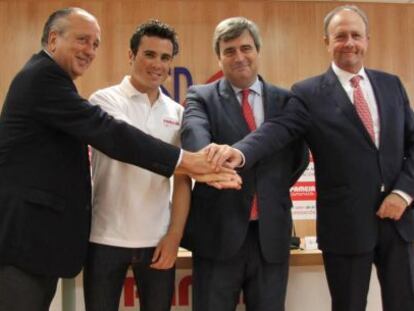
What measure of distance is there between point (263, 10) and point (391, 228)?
3494mm

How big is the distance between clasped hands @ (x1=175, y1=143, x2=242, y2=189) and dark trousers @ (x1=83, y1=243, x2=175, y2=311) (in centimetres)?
37

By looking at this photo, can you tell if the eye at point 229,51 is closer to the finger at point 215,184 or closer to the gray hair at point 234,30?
the gray hair at point 234,30

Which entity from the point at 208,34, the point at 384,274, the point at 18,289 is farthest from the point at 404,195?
the point at 208,34

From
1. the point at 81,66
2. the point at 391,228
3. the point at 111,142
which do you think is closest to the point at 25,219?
the point at 111,142

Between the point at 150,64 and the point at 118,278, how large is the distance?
36.4 inches

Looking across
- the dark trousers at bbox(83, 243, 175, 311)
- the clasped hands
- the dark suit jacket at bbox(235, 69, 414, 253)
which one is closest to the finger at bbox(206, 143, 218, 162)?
the clasped hands

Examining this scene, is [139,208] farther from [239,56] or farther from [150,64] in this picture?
[239,56]

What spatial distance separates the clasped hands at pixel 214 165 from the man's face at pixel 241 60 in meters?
0.34

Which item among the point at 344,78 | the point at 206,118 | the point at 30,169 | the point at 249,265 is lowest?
the point at 249,265

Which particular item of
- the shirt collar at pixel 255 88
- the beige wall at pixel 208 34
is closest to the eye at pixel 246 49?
the shirt collar at pixel 255 88

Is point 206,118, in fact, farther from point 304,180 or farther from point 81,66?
point 304,180

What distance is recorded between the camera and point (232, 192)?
1.97 m

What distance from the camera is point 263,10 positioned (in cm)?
493

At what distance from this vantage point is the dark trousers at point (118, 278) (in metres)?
1.93
